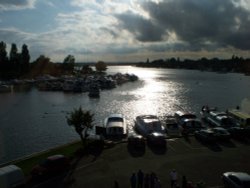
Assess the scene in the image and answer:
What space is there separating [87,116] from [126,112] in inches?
1400

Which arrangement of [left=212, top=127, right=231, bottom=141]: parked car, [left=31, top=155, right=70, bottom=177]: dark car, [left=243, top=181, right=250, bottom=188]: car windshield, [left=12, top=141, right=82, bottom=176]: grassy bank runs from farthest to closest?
[left=212, top=127, right=231, bottom=141]: parked car → [left=12, top=141, right=82, bottom=176]: grassy bank → [left=31, top=155, right=70, bottom=177]: dark car → [left=243, top=181, right=250, bottom=188]: car windshield

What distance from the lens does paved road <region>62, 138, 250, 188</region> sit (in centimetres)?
2064

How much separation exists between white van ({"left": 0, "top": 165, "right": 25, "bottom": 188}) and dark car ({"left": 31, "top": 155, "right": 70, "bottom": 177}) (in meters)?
1.44

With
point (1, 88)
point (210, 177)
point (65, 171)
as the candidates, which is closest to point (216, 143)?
point (210, 177)

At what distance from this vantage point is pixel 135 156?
2544 centimetres

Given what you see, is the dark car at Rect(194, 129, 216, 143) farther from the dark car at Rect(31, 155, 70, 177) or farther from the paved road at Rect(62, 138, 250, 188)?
the dark car at Rect(31, 155, 70, 177)

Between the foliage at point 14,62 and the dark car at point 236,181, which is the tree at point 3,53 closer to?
the foliage at point 14,62

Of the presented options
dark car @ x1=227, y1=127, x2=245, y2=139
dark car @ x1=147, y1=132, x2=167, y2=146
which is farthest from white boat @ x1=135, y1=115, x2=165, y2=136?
dark car @ x1=227, y1=127, x2=245, y2=139

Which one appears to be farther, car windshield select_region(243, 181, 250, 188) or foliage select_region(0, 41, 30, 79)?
foliage select_region(0, 41, 30, 79)

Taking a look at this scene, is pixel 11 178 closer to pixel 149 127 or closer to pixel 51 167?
pixel 51 167

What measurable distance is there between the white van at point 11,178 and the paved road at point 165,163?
3318 millimetres

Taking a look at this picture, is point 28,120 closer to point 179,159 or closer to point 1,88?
point 179,159

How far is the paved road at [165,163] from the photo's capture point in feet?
67.7

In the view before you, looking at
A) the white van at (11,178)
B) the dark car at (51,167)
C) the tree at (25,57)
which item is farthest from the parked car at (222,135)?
the tree at (25,57)
